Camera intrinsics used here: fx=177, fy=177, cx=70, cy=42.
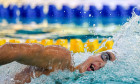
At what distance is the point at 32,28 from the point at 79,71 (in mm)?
2009

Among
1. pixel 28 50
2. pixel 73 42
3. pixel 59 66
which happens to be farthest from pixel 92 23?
pixel 28 50

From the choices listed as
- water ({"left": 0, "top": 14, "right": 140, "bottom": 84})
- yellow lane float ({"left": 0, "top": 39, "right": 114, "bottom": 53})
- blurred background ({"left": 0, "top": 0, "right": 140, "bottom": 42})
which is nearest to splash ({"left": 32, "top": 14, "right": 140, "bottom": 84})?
water ({"left": 0, "top": 14, "right": 140, "bottom": 84})

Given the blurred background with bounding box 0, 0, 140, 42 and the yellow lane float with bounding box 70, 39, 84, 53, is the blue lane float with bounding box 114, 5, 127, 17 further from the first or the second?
the yellow lane float with bounding box 70, 39, 84, 53

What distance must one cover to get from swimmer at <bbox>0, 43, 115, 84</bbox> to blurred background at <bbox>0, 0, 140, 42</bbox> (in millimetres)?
1830

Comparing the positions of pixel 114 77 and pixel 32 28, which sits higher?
pixel 32 28

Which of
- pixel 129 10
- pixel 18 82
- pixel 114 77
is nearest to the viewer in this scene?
pixel 18 82

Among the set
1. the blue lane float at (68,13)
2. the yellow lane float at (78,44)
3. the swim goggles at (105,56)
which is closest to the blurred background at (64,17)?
the blue lane float at (68,13)

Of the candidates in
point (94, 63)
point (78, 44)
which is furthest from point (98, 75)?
point (78, 44)

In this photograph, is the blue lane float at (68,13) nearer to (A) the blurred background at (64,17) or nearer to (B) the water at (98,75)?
(A) the blurred background at (64,17)

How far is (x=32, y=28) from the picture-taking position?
3.09 m

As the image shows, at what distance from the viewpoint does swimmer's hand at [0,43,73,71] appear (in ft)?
2.78

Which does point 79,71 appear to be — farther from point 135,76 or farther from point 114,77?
point 135,76

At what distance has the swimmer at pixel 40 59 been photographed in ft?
2.82

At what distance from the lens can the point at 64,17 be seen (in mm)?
3189
